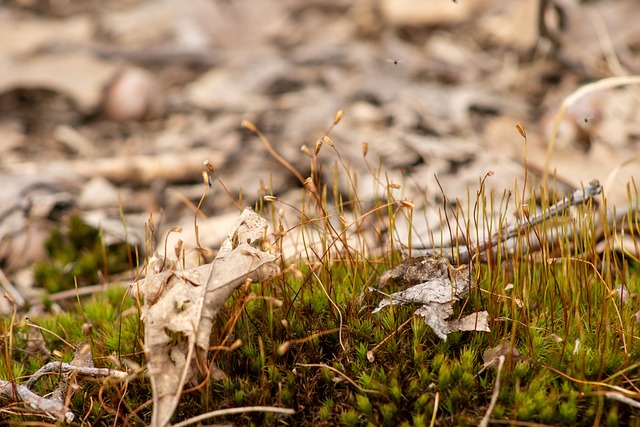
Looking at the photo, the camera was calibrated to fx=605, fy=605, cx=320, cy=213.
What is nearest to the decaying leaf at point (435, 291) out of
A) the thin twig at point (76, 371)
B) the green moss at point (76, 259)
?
the thin twig at point (76, 371)

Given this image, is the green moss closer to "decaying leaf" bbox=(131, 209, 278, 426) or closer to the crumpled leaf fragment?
"decaying leaf" bbox=(131, 209, 278, 426)

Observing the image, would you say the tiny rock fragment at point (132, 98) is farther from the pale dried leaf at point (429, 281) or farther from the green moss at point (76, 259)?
the pale dried leaf at point (429, 281)

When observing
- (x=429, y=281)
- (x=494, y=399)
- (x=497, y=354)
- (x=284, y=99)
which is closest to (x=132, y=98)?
(x=284, y=99)

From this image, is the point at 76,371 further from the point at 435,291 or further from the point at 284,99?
the point at 284,99

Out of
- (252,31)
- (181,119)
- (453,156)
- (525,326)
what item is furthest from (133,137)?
(525,326)

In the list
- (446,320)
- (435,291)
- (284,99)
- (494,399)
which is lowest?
(494,399)

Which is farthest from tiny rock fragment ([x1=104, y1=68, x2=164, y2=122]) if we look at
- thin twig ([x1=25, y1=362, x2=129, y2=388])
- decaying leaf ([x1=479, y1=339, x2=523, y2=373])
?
decaying leaf ([x1=479, y1=339, x2=523, y2=373])

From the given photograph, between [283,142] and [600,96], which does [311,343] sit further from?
[600,96]
